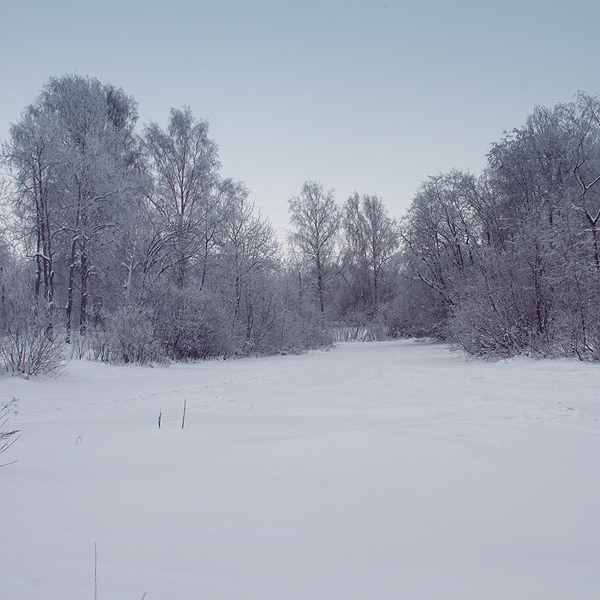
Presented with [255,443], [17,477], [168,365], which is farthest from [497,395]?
[168,365]

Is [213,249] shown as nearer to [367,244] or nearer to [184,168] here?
[184,168]

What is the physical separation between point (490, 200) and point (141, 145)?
659 inches

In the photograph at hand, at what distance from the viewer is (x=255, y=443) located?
300 cm

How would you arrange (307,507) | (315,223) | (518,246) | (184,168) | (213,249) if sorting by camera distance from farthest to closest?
(315,223), (184,168), (213,249), (518,246), (307,507)

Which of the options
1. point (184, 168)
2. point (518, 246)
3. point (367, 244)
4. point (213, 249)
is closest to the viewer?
point (518, 246)

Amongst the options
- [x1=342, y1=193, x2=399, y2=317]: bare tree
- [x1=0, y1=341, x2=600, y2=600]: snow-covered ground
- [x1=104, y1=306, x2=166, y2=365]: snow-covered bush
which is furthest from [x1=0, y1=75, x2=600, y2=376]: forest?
[x1=342, y1=193, x2=399, y2=317]: bare tree

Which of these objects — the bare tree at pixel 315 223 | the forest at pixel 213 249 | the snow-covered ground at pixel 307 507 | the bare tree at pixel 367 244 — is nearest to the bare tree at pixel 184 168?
the forest at pixel 213 249

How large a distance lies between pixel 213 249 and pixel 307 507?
63.6ft

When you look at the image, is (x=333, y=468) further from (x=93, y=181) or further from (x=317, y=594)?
(x=93, y=181)

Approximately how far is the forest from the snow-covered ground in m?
5.96

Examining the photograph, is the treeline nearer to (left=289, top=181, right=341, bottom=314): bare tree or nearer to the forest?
the forest

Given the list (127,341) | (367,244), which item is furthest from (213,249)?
(367,244)

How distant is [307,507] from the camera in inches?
74.5

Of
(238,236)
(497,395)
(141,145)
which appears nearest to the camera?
(497,395)
